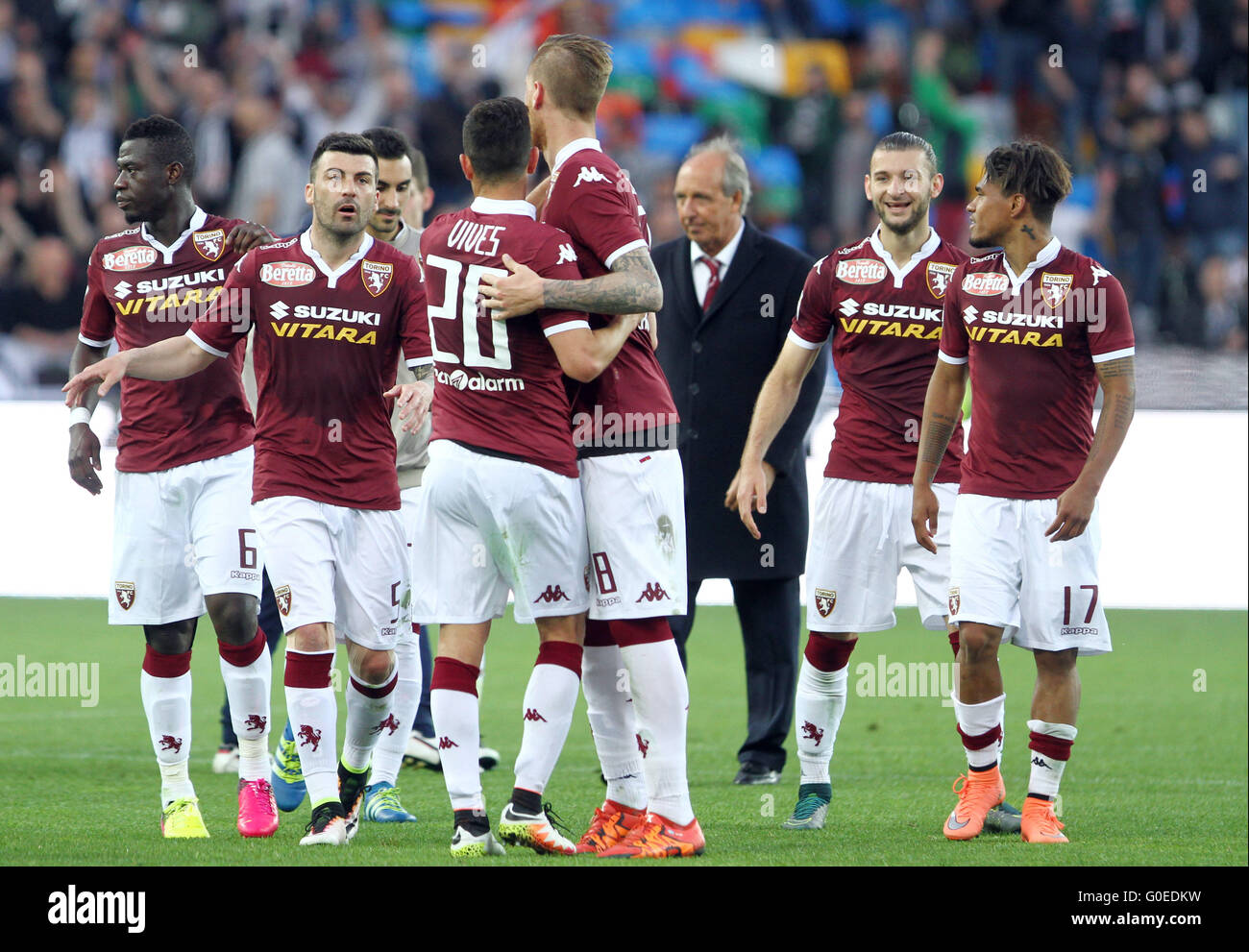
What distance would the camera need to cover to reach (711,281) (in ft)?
25.9

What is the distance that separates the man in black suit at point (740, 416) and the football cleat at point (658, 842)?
2.37 metres

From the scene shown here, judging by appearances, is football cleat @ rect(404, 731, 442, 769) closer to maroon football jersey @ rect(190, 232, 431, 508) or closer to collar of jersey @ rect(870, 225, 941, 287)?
maroon football jersey @ rect(190, 232, 431, 508)

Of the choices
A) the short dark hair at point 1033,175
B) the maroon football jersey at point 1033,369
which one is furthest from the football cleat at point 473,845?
the short dark hair at point 1033,175

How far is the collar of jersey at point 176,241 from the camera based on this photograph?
Answer: 20.3 ft

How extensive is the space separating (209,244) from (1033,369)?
2872 millimetres

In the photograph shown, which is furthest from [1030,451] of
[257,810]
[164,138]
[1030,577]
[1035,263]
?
[164,138]

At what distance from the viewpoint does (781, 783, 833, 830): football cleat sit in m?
6.12

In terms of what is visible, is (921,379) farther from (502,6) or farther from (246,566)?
(502,6)

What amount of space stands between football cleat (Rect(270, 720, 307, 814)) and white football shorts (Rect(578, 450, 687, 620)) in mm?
1795

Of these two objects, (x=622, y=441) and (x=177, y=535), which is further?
(x=177, y=535)

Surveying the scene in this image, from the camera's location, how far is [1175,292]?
53.8ft

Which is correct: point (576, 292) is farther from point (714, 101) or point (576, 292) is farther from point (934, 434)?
point (714, 101)

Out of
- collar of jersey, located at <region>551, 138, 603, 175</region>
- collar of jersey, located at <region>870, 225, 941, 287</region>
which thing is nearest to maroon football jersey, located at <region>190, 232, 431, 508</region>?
collar of jersey, located at <region>551, 138, 603, 175</region>

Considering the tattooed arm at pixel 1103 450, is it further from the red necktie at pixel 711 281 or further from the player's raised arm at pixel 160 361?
the player's raised arm at pixel 160 361
